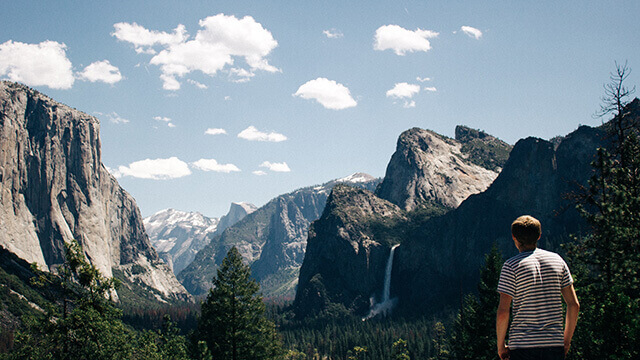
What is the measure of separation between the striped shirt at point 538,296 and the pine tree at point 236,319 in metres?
28.6

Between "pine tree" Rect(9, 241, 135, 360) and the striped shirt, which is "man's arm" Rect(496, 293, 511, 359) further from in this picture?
"pine tree" Rect(9, 241, 135, 360)

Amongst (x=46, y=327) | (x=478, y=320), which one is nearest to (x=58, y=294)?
(x=46, y=327)

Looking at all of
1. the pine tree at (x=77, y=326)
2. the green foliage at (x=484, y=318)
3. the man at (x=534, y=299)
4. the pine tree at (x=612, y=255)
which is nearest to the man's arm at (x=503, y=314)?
the man at (x=534, y=299)

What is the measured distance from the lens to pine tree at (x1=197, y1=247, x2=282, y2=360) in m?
32.7

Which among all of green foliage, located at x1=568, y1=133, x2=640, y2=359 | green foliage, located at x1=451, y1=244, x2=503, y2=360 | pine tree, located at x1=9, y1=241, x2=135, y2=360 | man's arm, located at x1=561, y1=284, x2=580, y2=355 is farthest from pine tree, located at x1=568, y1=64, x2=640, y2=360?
pine tree, located at x1=9, y1=241, x2=135, y2=360

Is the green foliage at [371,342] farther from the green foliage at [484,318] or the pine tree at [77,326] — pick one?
the pine tree at [77,326]

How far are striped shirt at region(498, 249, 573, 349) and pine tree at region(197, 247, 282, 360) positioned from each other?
28.6 meters

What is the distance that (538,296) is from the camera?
270 inches

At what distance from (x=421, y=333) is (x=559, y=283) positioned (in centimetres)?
16911

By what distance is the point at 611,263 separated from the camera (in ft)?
65.2

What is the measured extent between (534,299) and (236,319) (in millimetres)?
28914

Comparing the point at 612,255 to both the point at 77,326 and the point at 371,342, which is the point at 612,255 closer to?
the point at 77,326

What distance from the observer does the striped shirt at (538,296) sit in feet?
22.5

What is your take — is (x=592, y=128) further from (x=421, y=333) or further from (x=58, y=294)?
(x=58, y=294)
